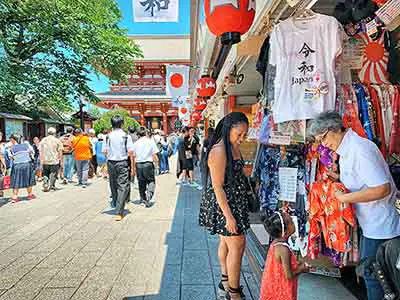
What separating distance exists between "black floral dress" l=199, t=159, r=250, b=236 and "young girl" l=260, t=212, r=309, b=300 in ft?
1.24

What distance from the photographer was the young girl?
2123 mm

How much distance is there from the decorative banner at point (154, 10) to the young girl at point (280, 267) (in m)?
4.99

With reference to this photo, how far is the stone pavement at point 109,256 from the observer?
3006 mm

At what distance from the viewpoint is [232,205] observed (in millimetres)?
2559

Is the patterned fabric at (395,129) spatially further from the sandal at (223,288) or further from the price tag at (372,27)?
the sandal at (223,288)

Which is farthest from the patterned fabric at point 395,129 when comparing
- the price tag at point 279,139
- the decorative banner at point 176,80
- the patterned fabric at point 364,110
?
the decorative banner at point 176,80

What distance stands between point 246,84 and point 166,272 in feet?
14.4

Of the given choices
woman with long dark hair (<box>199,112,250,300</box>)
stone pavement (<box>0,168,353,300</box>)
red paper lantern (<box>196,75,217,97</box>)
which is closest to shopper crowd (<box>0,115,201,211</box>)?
stone pavement (<box>0,168,353,300</box>)

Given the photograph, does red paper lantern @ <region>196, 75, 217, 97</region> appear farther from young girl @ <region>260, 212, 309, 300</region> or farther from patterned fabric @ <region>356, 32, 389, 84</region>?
young girl @ <region>260, 212, 309, 300</region>

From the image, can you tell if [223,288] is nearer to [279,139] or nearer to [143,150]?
[279,139]

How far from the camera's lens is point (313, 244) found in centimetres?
251

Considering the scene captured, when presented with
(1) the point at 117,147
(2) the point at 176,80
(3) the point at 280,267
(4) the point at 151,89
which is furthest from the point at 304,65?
(4) the point at 151,89

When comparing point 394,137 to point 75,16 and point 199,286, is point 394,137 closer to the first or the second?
point 199,286

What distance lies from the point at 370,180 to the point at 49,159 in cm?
807
